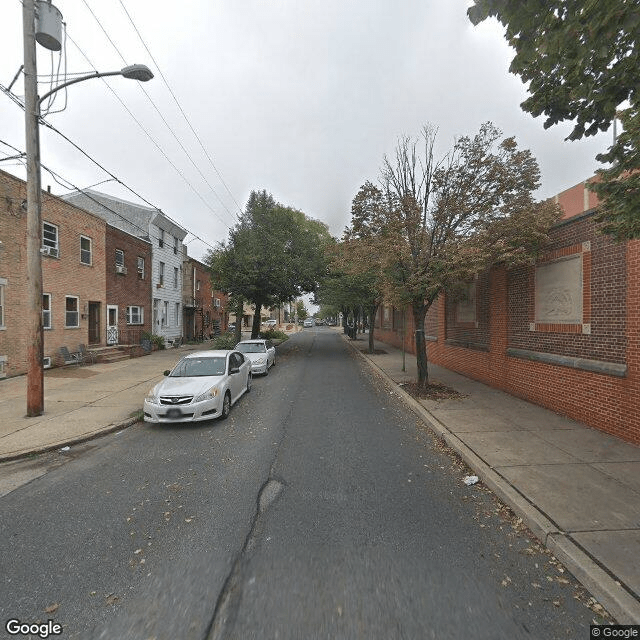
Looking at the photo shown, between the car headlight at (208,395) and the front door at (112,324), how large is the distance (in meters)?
13.2

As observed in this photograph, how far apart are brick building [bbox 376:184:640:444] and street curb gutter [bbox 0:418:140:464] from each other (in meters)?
9.01

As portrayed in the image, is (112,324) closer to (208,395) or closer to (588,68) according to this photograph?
(208,395)

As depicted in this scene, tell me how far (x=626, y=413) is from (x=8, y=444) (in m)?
10.7

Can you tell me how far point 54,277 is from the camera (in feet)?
45.3

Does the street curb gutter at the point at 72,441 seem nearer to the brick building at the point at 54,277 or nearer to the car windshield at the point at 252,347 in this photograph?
the car windshield at the point at 252,347

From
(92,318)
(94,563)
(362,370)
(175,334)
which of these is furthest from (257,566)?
(175,334)

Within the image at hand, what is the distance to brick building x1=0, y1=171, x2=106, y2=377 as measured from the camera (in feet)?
38.1

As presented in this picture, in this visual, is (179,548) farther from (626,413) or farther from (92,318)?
(92,318)

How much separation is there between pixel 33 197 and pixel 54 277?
8343 mm

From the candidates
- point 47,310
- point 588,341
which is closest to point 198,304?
point 47,310

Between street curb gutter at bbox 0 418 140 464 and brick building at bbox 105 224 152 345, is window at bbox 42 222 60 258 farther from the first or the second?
street curb gutter at bbox 0 418 140 464

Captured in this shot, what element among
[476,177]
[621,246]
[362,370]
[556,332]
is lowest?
[362,370]

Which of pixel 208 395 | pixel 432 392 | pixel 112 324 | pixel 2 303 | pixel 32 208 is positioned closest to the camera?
pixel 208 395

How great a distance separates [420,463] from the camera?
5.16 metres
